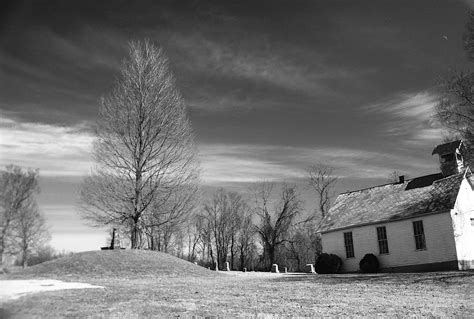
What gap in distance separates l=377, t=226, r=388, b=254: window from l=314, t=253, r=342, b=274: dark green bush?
3.41 m

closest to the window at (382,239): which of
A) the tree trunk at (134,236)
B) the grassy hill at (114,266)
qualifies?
the grassy hill at (114,266)

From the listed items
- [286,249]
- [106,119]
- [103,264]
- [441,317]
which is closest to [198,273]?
[103,264]

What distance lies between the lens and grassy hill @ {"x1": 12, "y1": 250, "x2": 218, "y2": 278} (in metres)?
18.0

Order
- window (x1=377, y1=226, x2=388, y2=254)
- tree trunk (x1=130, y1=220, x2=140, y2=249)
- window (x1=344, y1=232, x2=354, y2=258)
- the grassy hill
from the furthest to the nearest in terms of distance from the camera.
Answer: window (x1=344, y1=232, x2=354, y2=258) < window (x1=377, y1=226, x2=388, y2=254) < tree trunk (x1=130, y1=220, x2=140, y2=249) < the grassy hill

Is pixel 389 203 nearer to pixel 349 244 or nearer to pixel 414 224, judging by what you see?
pixel 414 224

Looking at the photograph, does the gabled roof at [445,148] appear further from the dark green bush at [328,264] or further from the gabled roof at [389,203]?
the dark green bush at [328,264]

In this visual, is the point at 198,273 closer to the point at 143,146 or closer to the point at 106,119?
the point at 143,146

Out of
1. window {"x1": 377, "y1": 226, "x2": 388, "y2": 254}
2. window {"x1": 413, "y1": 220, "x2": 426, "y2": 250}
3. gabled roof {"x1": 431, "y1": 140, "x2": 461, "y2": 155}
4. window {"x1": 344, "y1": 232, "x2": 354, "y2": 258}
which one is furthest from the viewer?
window {"x1": 344, "y1": 232, "x2": 354, "y2": 258}

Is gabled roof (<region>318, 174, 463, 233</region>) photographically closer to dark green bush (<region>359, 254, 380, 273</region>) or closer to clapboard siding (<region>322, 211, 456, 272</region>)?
clapboard siding (<region>322, 211, 456, 272</region>)

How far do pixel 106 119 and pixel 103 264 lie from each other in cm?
952

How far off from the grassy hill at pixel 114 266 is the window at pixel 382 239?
1469 cm

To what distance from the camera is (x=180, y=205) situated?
26734 mm

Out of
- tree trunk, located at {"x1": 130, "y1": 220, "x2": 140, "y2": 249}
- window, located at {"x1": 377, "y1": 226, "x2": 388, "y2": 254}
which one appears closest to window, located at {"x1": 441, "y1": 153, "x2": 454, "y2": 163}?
window, located at {"x1": 377, "y1": 226, "x2": 388, "y2": 254}

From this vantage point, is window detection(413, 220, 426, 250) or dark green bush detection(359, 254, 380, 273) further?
dark green bush detection(359, 254, 380, 273)
